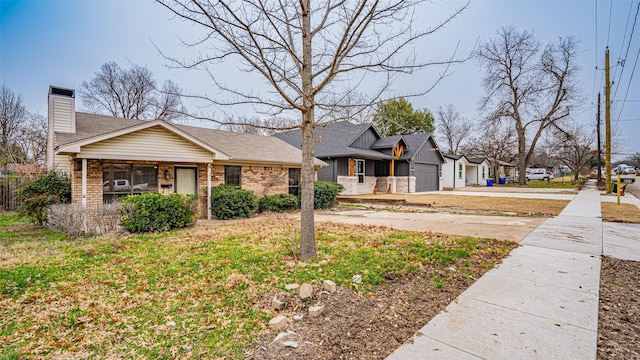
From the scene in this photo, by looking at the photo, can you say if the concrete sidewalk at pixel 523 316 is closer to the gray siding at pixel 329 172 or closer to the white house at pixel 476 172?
the gray siding at pixel 329 172

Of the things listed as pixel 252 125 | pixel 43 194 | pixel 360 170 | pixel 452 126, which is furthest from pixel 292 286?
pixel 452 126

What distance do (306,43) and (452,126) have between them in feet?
155

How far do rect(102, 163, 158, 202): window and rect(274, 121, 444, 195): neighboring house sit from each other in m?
11.5

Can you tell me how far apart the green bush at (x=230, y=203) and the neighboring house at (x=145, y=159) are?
36 cm

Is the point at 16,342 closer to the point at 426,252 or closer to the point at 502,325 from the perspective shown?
the point at 502,325

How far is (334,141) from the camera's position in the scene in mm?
21719

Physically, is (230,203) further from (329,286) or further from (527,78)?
(527,78)

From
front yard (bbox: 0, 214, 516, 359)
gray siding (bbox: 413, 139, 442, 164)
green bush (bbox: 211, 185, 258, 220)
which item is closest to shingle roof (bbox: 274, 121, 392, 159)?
gray siding (bbox: 413, 139, 442, 164)

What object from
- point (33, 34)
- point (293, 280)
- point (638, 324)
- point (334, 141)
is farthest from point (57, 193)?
point (334, 141)

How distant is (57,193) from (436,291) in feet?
37.3

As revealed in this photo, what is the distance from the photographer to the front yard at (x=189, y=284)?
2.69 m

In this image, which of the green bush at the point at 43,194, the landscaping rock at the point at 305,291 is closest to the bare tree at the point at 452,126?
the green bush at the point at 43,194

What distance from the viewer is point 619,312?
124 inches

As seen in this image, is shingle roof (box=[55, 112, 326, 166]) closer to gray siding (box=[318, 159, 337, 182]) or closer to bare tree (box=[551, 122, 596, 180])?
gray siding (box=[318, 159, 337, 182])
